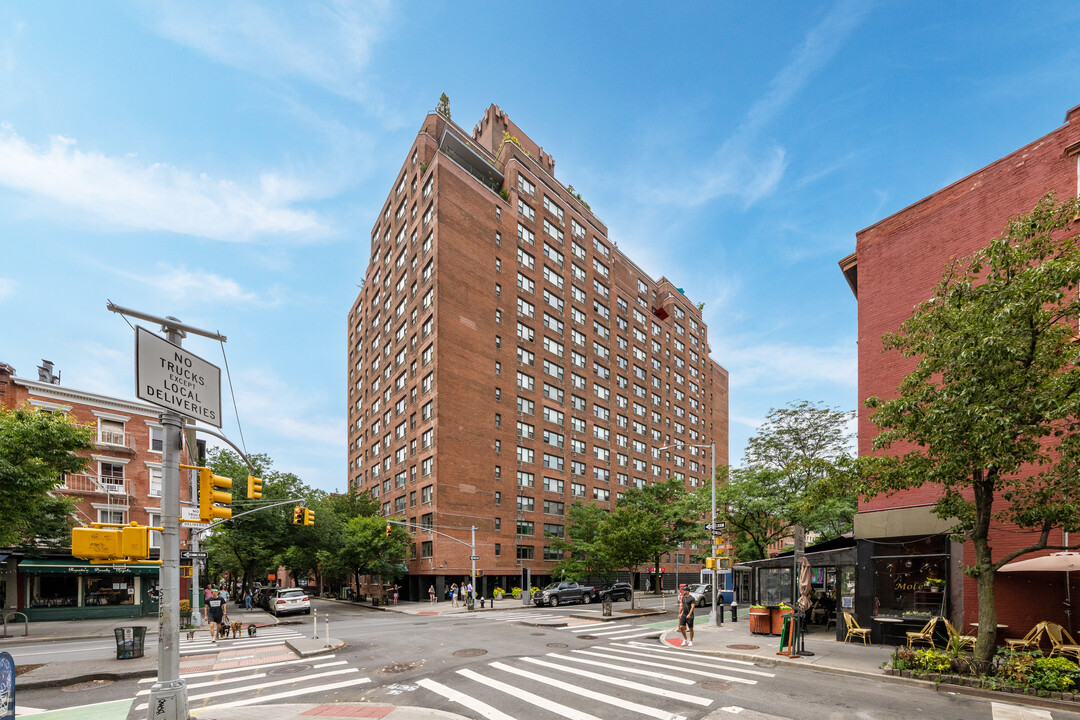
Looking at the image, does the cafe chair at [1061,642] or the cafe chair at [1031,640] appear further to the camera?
the cafe chair at [1031,640]

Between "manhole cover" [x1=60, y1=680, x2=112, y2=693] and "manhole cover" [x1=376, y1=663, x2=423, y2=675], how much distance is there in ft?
21.5

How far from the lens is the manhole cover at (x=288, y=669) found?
1471cm

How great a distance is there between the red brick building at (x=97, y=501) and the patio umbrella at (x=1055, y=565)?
35989 mm

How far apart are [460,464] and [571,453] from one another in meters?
16.5

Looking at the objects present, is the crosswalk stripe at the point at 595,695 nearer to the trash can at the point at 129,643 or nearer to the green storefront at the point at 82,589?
the trash can at the point at 129,643

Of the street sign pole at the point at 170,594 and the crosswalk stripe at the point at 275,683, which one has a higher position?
the street sign pole at the point at 170,594

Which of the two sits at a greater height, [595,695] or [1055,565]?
[1055,565]

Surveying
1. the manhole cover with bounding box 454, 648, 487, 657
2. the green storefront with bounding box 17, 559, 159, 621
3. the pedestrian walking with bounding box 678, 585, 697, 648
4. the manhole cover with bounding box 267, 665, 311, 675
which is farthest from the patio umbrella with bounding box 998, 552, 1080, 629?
the green storefront with bounding box 17, 559, 159, 621

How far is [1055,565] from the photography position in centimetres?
1325

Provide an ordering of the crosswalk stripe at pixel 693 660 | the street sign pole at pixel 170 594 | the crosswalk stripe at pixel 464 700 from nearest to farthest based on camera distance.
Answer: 1. the street sign pole at pixel 170 594
2. the crosswalk stripe at pixel 464 700
3. the crosswalk stripe at pixel 693 660

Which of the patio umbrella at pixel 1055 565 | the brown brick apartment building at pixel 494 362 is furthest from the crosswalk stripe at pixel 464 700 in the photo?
the brown brick apartment building at pixel 494 362

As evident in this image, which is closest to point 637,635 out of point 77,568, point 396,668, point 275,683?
point 396,668

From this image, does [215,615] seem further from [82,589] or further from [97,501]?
[82,589]

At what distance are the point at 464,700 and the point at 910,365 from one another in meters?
17.0
